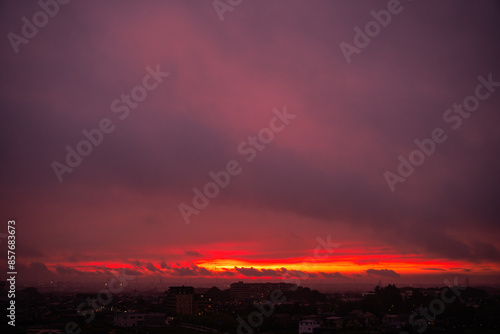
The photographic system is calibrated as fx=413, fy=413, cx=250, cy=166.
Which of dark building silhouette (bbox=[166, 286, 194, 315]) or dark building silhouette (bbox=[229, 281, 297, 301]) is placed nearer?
dark building silhouette (bbox=[166, 286, 194, 315])

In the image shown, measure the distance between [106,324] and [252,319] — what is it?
1395cm

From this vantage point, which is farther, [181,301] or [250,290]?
[250,290]

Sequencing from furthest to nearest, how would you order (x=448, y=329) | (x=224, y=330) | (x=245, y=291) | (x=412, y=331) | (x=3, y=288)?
(x=245, y=291) < (x=3, y=288) < (x=224, y=330) < (x=448, y=329) < (x=412, y=331)

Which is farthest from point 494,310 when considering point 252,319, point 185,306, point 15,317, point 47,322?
point 15,317

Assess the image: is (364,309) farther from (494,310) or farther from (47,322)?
(47,322)

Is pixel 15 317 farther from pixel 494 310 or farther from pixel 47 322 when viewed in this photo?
pixel 494 310

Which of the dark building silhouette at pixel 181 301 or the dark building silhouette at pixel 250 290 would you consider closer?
the dark building silhouette at pixel 181 301

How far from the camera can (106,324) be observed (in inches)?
1547

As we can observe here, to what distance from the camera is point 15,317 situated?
1559 inches

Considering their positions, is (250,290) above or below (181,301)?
below

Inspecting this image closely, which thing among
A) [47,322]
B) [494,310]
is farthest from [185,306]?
[494,310]

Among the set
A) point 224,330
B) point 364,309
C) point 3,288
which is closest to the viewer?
point 224,330

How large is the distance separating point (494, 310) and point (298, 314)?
23.8 meters

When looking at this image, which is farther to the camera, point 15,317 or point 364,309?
point 364,309
